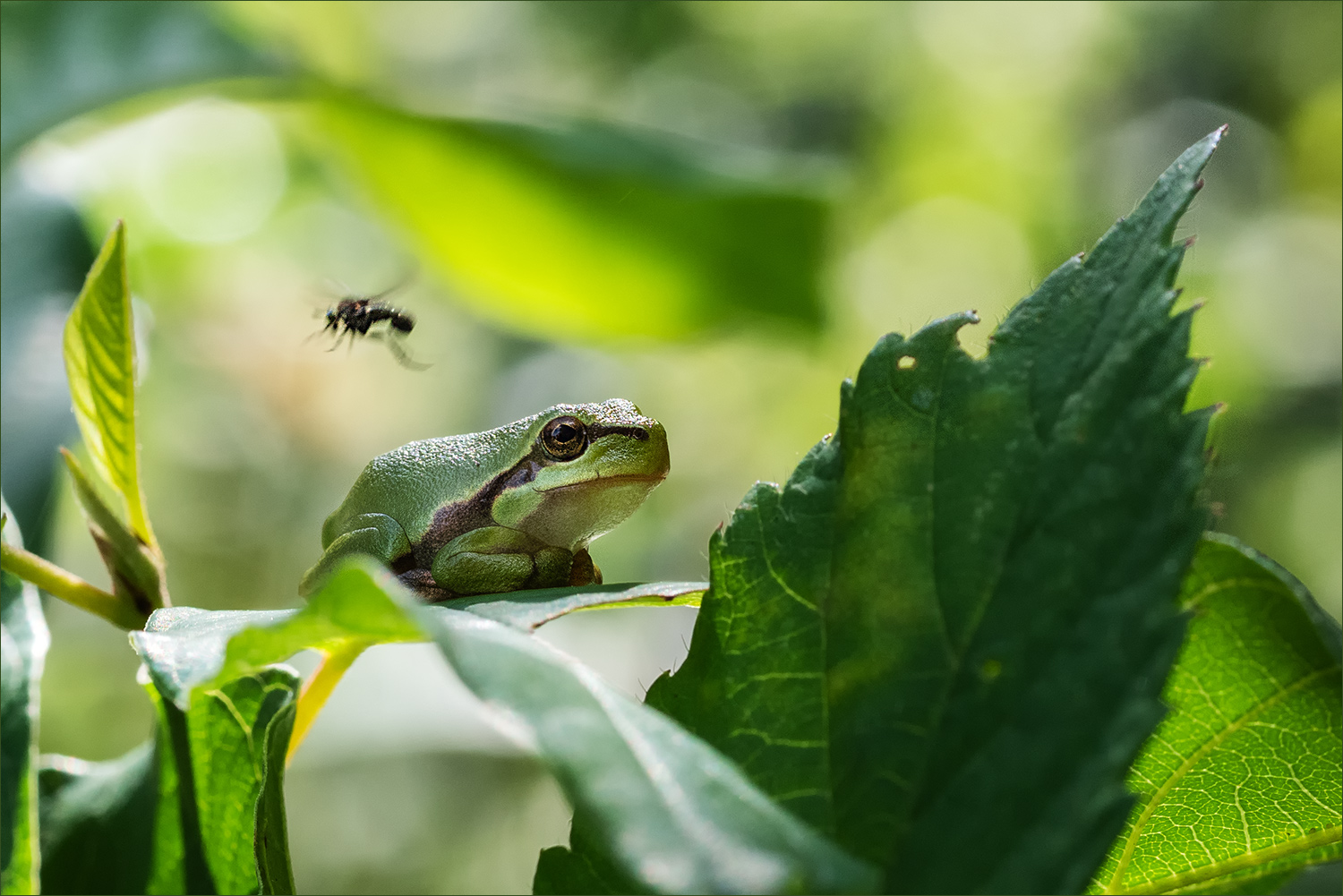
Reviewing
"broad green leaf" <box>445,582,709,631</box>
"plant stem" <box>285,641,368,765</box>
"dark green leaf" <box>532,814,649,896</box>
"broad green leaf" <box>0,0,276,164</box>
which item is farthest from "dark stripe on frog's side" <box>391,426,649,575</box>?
"broad green leaf" <box>0,0,276,164</box>

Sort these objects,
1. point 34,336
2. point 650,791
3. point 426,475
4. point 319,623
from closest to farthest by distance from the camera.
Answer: point 650,791
point 319,623
point 426,475
point 34,336

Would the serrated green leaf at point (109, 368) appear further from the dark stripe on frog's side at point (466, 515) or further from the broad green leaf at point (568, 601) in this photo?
the broad green leaf at point (568, 601)

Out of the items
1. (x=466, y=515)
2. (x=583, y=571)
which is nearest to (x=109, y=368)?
(x=466, y=515)

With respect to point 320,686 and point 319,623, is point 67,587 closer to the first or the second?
point 320,686

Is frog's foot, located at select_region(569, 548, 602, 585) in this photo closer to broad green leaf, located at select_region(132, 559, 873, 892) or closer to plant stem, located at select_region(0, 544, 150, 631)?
plant stem, located at select_region(0, 544, 150, 631)

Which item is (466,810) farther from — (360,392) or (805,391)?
(805,391)
